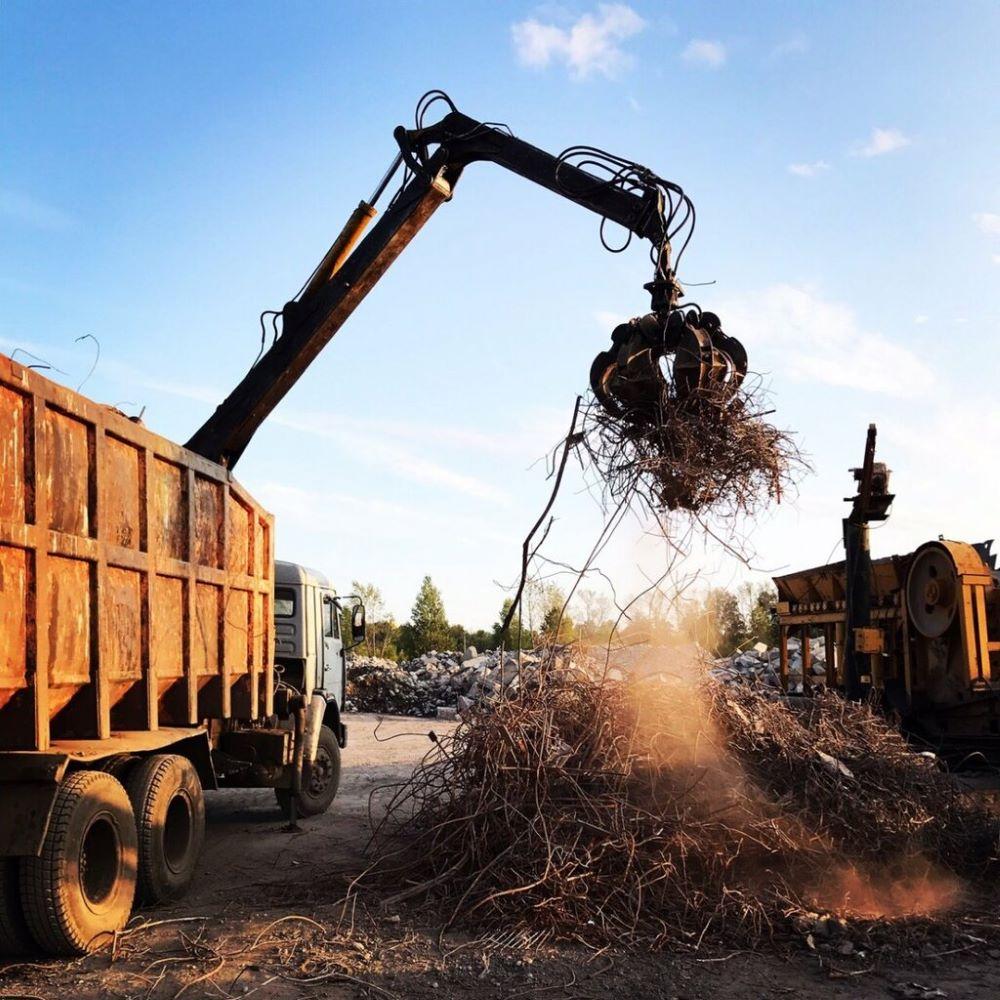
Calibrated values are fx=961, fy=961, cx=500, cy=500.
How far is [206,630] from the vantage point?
7336mm

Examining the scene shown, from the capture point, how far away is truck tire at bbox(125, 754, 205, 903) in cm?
630

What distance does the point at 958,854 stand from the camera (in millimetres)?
6855

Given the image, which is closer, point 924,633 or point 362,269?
point 362,269

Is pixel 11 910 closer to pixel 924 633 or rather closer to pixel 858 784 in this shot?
pixel 858 784

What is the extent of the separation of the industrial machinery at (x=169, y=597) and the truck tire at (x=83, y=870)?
12 millimetres

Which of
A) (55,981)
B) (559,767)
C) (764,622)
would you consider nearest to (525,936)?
(559,767)

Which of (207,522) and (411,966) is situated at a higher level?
(207,522)

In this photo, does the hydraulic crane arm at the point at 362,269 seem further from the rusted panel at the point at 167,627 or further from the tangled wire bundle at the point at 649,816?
the tangled wire bundle at the point at 649,816

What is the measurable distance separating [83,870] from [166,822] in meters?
1.35

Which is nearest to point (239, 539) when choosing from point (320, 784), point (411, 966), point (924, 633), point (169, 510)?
point (169, 510)

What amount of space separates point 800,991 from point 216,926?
3.42 meters

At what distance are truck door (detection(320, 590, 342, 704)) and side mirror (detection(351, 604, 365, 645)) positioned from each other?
0.18 m

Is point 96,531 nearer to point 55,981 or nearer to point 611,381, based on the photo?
point 55,981

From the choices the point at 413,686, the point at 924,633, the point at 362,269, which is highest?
the point at 362,269
